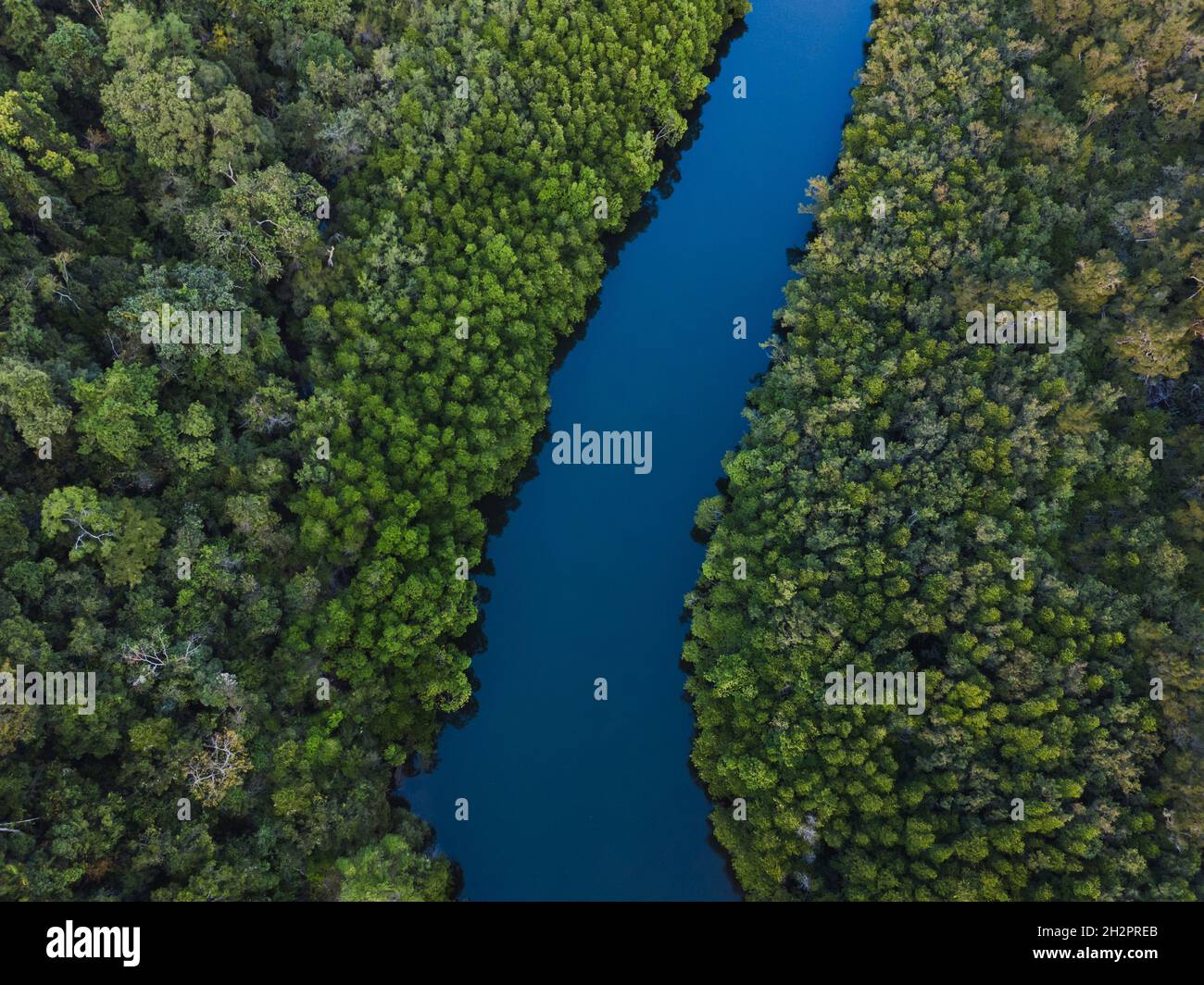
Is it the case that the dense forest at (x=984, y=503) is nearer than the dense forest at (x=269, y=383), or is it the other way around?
the dense forest at (x=269, y=383)

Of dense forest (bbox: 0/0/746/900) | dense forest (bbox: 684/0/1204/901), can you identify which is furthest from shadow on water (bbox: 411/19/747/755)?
dense forest (bbox: 684/0/1204/901)

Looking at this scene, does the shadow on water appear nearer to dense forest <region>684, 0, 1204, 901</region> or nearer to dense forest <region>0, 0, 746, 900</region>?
dense forest <region>0, 0, 746, 900</region>

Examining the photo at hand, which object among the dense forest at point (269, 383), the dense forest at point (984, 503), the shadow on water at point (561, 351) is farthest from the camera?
the shadow on water at point (561, 351)

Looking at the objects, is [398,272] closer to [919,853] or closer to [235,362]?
[235,362]

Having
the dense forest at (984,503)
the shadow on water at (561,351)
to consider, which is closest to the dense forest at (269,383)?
the shadow on water at (561,351)

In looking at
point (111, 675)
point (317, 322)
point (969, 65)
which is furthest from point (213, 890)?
point (969, 65)

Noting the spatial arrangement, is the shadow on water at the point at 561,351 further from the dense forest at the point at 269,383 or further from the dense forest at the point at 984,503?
the dense forest at the point at 984,503
